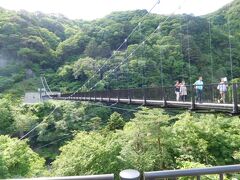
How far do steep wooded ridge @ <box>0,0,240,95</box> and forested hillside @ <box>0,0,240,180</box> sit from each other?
137 millimetres

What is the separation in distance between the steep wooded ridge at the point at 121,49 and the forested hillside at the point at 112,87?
0.45ft

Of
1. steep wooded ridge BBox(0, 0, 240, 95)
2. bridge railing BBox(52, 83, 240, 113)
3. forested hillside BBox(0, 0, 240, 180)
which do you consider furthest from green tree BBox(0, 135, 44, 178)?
steep wooded ridge BBox(0, 0, 240, 95)

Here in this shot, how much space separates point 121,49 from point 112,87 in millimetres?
13973

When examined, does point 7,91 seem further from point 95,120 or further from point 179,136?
point 179,136

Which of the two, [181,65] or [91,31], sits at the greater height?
[91,31]

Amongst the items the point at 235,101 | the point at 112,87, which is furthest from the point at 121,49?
the point at 235,101

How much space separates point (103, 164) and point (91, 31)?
42.0 meters

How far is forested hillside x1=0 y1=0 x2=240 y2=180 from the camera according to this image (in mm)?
13203

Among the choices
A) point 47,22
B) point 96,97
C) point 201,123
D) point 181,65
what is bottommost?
point 201,123

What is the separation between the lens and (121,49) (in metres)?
47.2

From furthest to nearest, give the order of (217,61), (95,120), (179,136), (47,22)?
1. (47,22)
2. (217,61)
3. (95,120)
4. (179,136)

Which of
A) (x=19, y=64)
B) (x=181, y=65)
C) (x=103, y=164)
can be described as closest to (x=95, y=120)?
(x=181, y=65)

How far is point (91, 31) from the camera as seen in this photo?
5166cm

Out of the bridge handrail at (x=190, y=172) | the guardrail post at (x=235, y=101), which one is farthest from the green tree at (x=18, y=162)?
the bridge handrail at (x=190, y=172)
